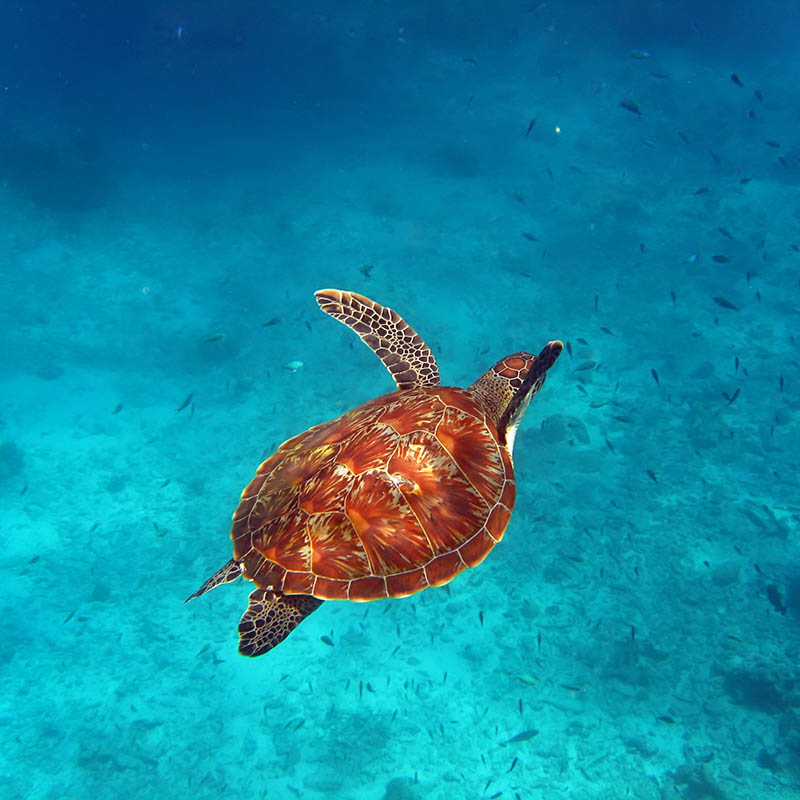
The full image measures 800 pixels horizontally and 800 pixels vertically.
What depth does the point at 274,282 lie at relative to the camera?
1820 cm

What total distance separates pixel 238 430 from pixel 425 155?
18731 mm

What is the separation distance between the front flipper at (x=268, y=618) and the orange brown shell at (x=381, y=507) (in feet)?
0.97

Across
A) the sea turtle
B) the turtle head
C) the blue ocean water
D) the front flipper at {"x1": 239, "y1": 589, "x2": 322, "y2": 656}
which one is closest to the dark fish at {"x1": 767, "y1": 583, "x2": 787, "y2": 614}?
the blue ocean water

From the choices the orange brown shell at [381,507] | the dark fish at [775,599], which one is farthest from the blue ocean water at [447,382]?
the orange brown shell at [381,507]

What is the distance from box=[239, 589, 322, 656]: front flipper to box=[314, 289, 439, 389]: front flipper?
8.23 feet

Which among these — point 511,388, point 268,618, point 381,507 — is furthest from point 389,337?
point 268,618

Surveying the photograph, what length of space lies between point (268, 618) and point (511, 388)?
3024 millimetres

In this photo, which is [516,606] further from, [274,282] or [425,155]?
[425,155]

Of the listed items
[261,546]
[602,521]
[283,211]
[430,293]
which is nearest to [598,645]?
[602,521]

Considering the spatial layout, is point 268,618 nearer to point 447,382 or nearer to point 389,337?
point 389,337

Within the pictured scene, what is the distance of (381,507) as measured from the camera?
3.88 m

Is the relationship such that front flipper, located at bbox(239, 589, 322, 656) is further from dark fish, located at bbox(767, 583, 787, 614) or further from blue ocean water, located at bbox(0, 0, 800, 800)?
dark fish, located at bbox(767, 583, 787, 614)

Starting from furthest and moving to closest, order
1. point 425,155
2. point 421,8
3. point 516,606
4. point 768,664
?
point 421,8 < point 425,155 < point 516,606 < point 768,664

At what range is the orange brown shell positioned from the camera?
3.81 metres
